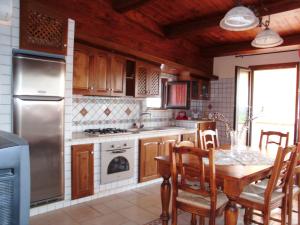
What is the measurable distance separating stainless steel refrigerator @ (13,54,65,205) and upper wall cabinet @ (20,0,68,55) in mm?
130

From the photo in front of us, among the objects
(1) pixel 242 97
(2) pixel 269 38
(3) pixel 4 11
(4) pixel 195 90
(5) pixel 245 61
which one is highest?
(5) pixel 245 61

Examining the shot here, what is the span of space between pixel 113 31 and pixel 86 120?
139 centimetres

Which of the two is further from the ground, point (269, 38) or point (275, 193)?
point (269, 38)

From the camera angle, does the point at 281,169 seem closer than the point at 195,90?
Yes

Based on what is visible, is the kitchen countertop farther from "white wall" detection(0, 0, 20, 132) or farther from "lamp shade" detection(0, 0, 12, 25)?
"lamp shade" detection(0, 0, 12, 25)

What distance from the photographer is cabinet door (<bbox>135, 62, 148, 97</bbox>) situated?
14.0 ft

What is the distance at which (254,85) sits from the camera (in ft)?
17.7

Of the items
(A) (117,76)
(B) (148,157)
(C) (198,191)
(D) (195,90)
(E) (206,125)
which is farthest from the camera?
(D) (195,90)

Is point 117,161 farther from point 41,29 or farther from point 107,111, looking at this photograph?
point 41,29

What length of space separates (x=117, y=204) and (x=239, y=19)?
259cm

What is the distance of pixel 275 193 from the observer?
2402 millimetres

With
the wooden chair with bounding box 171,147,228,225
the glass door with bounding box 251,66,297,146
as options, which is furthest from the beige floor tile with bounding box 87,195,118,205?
the glass door with bounding box 251,66,297,146

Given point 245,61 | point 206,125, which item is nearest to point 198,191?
point 206,125

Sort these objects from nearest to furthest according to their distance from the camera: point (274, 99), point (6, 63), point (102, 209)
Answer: point (6, 63) → point (102, 209) → point (274, 99)
